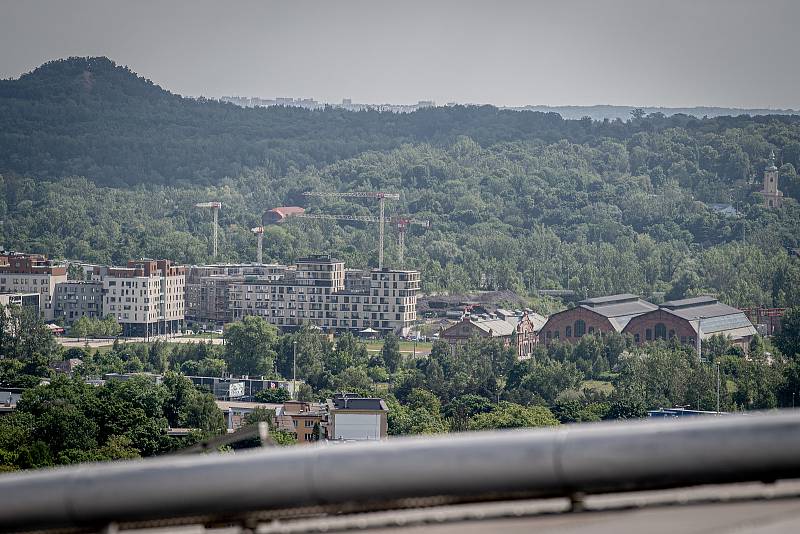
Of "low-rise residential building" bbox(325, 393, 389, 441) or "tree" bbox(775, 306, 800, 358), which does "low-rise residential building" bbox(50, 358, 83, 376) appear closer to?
"low-rise residential building" bbox(325, 393, 389, 441)

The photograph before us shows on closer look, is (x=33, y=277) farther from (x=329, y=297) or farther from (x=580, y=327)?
(x=580, y=327)

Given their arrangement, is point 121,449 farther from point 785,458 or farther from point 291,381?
point 785,458

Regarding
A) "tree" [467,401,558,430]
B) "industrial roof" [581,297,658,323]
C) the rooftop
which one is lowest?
"tree" [467,401,558,430]

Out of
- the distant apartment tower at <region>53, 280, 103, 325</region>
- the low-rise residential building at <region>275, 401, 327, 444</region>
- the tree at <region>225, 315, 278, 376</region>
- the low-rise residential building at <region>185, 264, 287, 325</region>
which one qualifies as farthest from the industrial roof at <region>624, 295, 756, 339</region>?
the distant apartment tower at <region>53, 280, 103, 325</region>

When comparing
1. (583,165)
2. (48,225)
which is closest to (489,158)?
(583,165)

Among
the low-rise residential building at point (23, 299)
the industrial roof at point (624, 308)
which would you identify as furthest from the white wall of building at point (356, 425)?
the low-rise residential building at point (23, 299)
